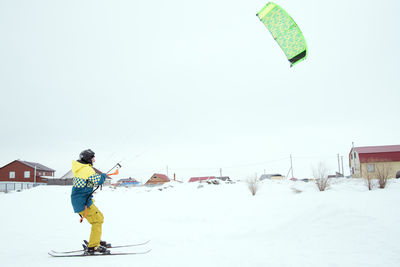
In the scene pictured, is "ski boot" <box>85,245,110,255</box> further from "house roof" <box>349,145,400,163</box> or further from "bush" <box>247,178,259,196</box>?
→ "house roof" <box>349,145,400,163</box>

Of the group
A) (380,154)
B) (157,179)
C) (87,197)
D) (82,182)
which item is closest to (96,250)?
(87,197)

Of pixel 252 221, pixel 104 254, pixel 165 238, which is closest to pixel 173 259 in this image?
pixel 104 254

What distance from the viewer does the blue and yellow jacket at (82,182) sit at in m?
4.93

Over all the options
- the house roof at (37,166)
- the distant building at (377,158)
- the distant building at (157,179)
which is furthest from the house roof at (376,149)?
the house roof at (37,166)

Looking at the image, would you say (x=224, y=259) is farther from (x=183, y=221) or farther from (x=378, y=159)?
(x=378, y=159)

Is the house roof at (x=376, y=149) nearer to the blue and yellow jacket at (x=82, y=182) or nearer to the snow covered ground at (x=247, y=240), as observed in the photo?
the snow covered ground at (x=247, y=240)

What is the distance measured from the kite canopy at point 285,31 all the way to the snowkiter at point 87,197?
608 centimetres

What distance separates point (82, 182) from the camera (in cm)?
493

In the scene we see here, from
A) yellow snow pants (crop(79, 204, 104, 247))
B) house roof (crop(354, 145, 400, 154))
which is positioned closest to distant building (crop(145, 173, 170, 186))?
house roof (crop(354, 145, 400, 154))

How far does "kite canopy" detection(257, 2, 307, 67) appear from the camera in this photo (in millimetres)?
7379

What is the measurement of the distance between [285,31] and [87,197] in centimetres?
662

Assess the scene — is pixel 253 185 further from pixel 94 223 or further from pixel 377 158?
pixel 377 158

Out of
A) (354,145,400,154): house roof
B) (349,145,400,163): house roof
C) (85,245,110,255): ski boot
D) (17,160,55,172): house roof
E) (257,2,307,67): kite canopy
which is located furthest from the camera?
(17,160,55,172): house roof

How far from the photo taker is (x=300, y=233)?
602 centimetres
